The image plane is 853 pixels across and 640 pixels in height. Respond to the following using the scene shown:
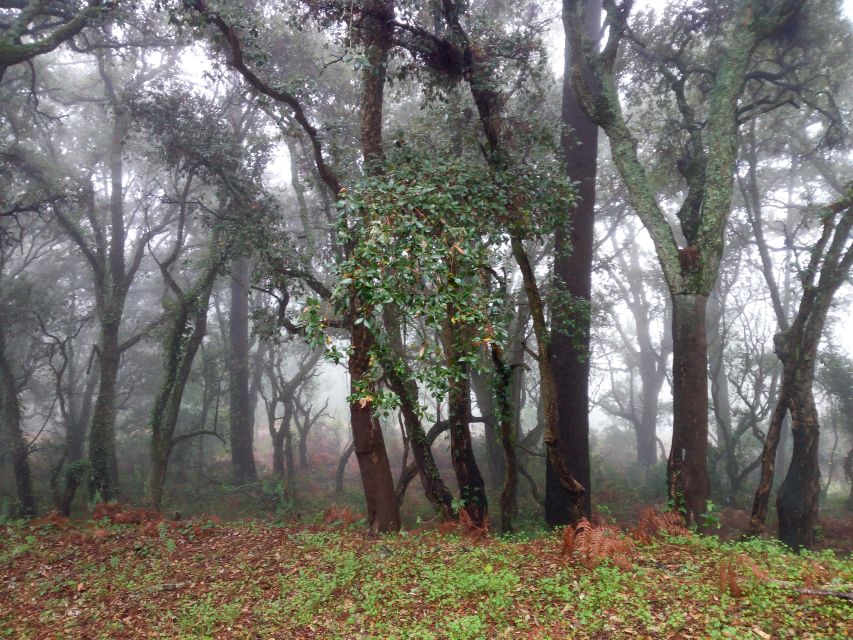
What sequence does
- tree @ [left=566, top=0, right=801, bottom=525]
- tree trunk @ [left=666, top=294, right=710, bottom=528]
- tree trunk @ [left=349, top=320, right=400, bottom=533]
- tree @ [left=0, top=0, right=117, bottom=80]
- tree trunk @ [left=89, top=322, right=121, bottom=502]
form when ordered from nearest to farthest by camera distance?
tree trunk @ [left=666, top=294, right=710, bottom=528] → tree @ [left=566, top=0, right=801, bottom=525] → tree trunk @ [left=349, top=320, right=400, bottom=533] → tree @ [left=0, top=0, right=117, bottom=80] → tree trunk @ [left=89, top=322, right=121, bottom=502]

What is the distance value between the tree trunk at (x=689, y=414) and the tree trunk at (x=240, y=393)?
14.8m

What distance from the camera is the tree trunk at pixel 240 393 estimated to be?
64.7 ft

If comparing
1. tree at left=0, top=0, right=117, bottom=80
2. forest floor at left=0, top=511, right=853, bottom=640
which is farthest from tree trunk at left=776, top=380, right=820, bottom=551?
tree at left=0, top=0, right=117, bottom=80

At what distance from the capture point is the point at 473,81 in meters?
8.89

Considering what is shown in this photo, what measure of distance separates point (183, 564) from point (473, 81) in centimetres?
841

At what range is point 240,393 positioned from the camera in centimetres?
2028

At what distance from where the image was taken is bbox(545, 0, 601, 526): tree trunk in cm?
962

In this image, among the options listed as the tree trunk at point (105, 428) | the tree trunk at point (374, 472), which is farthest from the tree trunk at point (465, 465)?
the tree trunk at point (105, 428)

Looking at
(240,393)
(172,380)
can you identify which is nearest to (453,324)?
(172,380)

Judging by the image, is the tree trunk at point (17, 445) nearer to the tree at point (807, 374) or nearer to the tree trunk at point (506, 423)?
the tree trunk at point (506, 423)

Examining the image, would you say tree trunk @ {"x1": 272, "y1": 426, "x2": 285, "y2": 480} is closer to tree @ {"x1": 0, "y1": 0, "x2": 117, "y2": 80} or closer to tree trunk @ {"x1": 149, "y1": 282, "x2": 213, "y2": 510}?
tree trunk @ {"x1": 149, "y1": 282, "x2": 213, "y2": 510}

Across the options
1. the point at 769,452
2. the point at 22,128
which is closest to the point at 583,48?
the point at 769,452

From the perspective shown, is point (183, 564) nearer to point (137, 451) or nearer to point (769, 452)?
point (769, 452)

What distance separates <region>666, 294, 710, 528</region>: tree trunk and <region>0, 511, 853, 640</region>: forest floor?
1.42m
